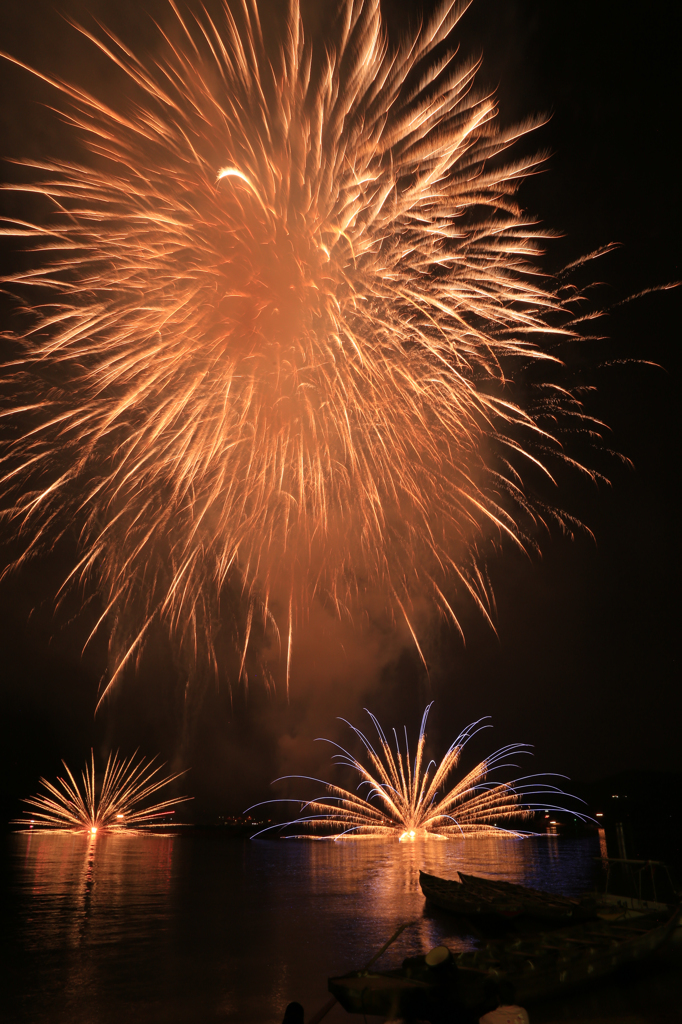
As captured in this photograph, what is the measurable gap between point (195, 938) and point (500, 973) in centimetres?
1461

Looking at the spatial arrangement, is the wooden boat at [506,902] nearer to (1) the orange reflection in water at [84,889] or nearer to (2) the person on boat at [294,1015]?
(1) the orange reflection in water at [84,889]

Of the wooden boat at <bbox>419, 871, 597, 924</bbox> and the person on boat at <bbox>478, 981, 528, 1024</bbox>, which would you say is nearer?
the person on boat at <bbox>478, 981, 528, 1024</bbox>

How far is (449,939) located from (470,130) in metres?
26.6

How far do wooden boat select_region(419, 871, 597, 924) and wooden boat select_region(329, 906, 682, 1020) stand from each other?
5317mm

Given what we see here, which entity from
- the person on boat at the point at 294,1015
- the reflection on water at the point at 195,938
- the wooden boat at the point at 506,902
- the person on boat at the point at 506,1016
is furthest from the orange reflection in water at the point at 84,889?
the person on boat at the point at 506,1016

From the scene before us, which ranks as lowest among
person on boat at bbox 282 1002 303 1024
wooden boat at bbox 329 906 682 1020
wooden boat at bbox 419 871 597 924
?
wooden boat at bbox 419 871 597 924

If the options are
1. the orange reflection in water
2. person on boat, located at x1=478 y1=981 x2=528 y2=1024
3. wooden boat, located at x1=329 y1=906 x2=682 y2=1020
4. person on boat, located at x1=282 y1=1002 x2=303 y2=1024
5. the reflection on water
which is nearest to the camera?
person on boat, located at x1=282 y1=1002 x2=303 y2=1024

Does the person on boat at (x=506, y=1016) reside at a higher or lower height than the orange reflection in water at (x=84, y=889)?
higher

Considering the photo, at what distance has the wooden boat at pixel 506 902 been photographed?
2286cm

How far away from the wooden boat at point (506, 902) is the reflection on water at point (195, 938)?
3.30ft

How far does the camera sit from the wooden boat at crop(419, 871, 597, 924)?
22.9 meters

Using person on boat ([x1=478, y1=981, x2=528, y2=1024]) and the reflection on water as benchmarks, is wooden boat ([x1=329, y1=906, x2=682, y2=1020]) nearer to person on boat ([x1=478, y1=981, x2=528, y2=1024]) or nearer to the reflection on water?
person on boat ([x1=478, y1=981, x2=528, y2=1024])

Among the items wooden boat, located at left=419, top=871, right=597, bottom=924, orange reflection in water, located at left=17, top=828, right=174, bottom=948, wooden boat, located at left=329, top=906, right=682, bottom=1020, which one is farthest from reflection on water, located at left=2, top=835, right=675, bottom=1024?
wooden boat, located at left=329, top=906, right=682, bottom=1020

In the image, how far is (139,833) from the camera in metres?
151
